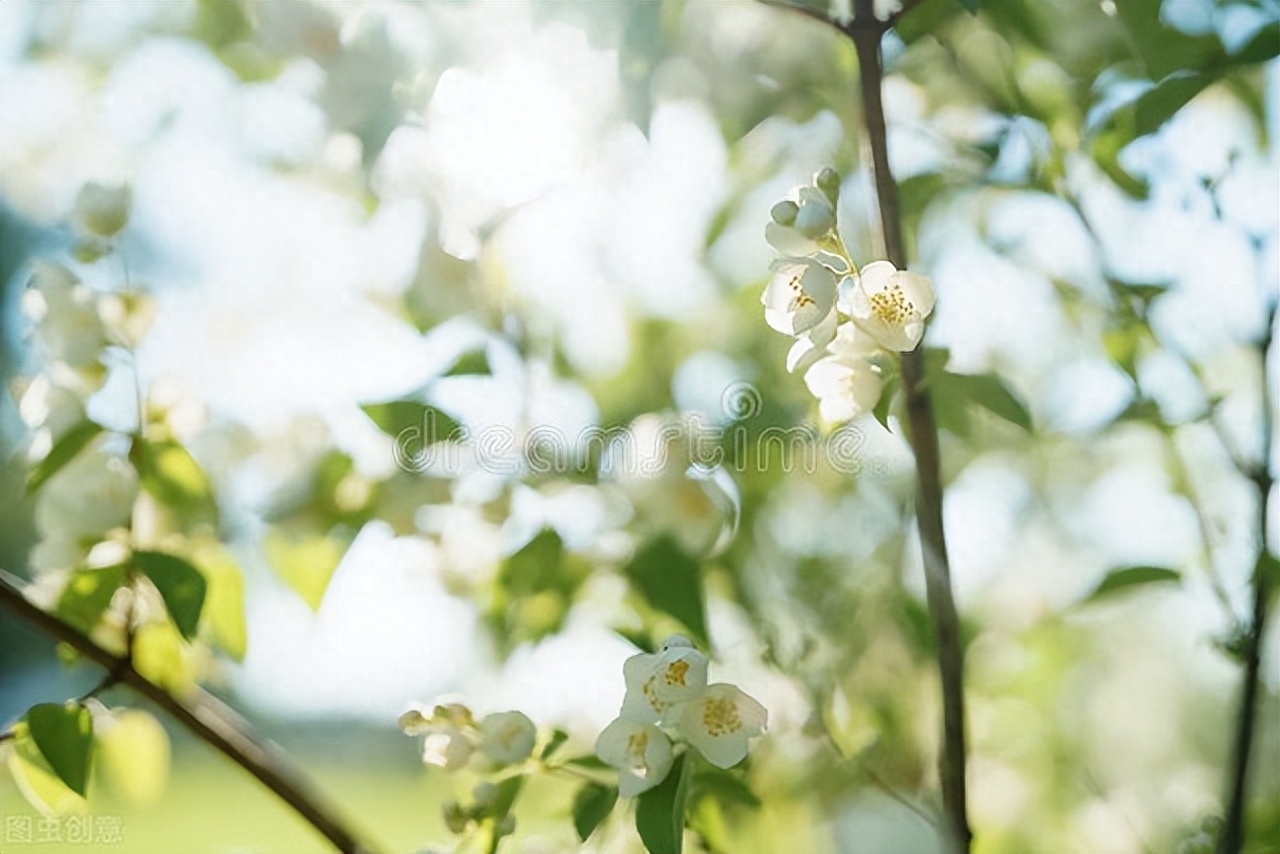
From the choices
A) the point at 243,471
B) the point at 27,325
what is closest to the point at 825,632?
the point at 243,471

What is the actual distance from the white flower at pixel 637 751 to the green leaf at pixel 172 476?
0.30m

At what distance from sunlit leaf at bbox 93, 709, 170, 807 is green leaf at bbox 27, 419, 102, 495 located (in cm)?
18

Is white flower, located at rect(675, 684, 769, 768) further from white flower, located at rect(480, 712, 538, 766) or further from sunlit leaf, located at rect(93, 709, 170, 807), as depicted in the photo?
sunlit leaf, located at rect(93, 709, 170, 807)

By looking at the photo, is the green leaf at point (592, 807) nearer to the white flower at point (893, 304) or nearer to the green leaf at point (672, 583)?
the green leaf at point (672, 583)

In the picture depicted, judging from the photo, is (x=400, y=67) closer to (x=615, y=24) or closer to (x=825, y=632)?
(x=615, y=24)

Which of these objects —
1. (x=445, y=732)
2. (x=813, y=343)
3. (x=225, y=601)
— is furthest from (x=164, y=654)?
(x=813, y=343)

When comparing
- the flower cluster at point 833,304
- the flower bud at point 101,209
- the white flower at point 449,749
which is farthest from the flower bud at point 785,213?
the flower bud at point 101,209

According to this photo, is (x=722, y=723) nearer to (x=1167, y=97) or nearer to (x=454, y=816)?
(x=454, y=816)

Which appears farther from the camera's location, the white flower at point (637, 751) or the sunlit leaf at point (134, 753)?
the sunlit leaf at point (134, 753)

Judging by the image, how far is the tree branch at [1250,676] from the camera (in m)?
0.66

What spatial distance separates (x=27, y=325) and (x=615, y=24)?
0.47 m

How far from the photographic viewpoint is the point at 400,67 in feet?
2.94

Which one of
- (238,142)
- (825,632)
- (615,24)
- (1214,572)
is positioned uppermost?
(615,24)

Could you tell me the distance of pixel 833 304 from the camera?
577mm
